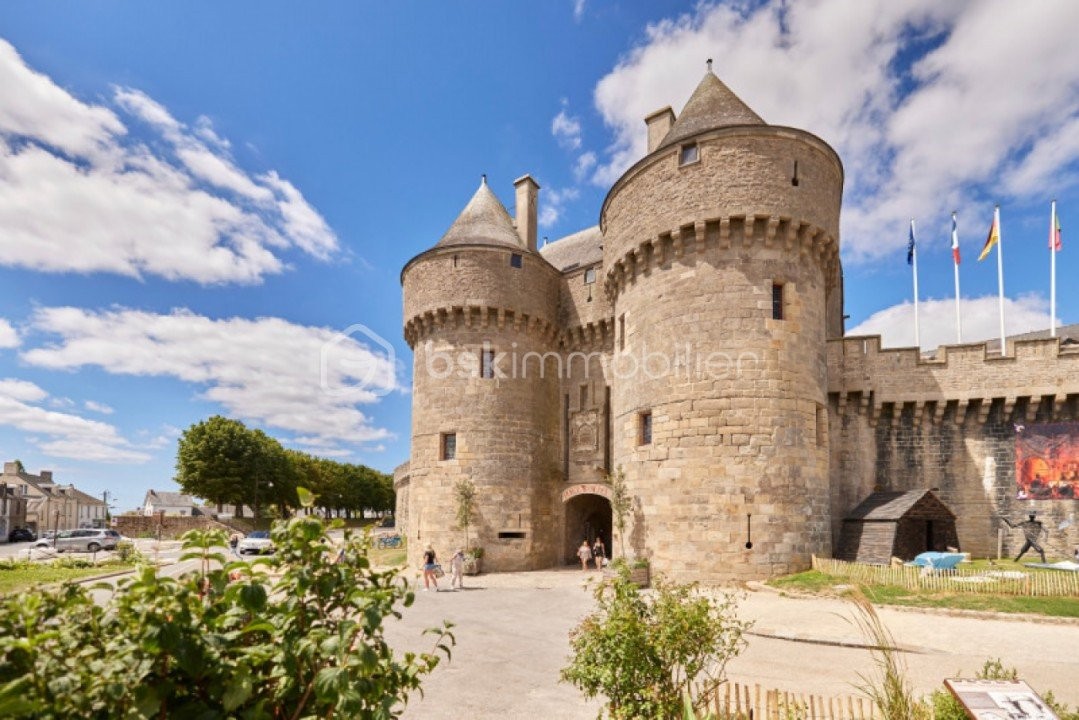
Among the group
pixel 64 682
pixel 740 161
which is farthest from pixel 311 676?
pixel 740 161

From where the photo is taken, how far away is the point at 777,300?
17.6 metres

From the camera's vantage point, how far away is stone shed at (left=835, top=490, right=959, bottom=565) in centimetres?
1670

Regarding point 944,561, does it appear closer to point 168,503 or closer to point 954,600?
point 954,600

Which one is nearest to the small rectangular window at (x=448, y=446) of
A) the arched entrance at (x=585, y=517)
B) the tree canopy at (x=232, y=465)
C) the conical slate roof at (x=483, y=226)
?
the arched entrance at (x=585, y=517)

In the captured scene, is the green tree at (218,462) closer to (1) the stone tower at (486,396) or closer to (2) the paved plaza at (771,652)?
(1) the stone tower at (486,396)

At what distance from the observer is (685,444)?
17094mm

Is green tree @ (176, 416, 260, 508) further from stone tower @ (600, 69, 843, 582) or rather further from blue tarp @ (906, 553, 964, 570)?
blue tarp @ (906, 553, 964, 570)

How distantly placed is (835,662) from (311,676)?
30.7 ft

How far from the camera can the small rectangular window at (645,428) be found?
1867cm

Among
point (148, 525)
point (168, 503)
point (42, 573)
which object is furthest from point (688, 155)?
point (168, 503)

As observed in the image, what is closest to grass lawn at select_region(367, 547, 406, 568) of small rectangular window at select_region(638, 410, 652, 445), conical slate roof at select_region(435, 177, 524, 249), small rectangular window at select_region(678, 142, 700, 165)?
small rectangular window at select_region(638, 410, 652, 445)

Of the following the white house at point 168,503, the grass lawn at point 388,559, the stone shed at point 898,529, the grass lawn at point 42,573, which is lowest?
the white house at point 168,503

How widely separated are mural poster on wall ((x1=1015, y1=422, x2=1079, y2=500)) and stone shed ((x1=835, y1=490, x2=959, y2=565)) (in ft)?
10.4

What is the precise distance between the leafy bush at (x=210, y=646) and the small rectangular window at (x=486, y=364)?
67.2 feet
